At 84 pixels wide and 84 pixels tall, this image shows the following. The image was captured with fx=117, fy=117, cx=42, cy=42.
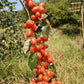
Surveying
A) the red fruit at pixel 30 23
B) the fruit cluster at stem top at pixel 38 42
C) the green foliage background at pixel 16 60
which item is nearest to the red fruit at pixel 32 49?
the fruit cluster at stem top at pixel 38 42

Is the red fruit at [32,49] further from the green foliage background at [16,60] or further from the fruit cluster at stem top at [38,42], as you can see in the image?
the green foliage background at [16,60]

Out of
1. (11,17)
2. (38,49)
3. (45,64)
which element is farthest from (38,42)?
(11,17)

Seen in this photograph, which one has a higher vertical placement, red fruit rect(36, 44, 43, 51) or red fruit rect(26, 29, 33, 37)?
A: red fruit rect(26, 29, 33, 37)

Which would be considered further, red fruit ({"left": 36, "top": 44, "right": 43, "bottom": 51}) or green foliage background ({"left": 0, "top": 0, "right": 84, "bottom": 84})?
green foliage background ({"left": 0, "top": 0, "right": 84, "bottom": 84})

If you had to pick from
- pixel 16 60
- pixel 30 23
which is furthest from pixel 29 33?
pixel 16 60

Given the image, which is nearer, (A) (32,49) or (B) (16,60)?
(A) (32,49)

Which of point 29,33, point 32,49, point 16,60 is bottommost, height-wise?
point 16,60

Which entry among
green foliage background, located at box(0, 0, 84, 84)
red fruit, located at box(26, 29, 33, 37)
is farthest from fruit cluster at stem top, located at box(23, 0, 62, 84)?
green foliage background, located at box(0, 0, 84, 84)

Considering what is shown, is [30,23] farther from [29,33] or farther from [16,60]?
[16,60]

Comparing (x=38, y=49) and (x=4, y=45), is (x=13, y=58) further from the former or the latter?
(x=38, y=49)

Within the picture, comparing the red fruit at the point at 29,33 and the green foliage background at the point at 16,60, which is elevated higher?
the red fruit at the point at 29,33

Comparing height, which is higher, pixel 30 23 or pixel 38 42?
pixel 30 23

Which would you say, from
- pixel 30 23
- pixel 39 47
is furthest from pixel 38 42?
pixel 30 23

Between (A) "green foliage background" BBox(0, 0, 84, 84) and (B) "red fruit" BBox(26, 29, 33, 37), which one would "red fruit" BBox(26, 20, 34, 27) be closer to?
(B) "red fruit" BBox(26, 29, 33, 37)
